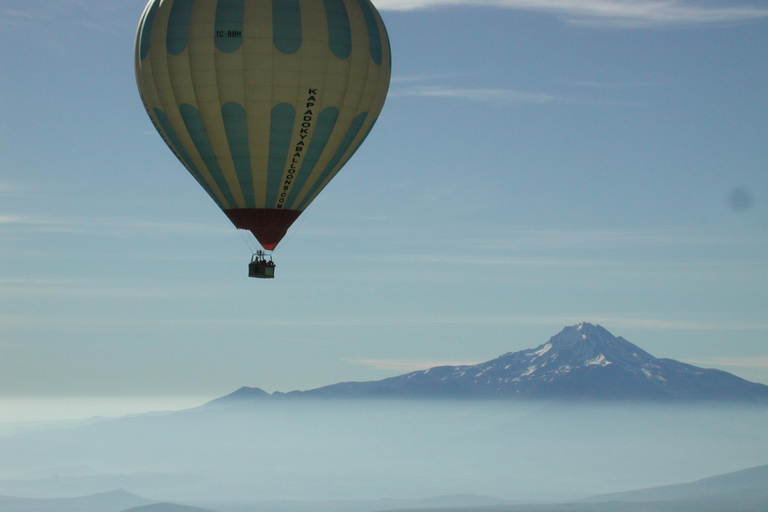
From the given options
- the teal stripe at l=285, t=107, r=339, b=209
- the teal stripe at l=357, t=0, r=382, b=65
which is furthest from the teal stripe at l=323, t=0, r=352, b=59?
the teal stripe at l=285, t=107, r=339, b=209

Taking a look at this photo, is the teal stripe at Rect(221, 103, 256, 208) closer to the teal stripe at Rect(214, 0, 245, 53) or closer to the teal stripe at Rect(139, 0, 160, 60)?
the teal stripe at Rect(214, 0, 245, 53)

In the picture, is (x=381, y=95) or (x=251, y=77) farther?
(x=381, y=95)

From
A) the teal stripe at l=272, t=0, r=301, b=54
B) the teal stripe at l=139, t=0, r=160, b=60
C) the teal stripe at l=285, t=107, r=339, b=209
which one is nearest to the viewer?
the teal stripe at l=272, t=0, r=301, b=54

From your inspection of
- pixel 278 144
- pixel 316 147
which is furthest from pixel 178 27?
pixel 316 147

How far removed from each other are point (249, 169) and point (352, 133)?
8291 millimetres

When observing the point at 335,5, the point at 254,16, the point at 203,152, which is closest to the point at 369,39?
the point at 335,5

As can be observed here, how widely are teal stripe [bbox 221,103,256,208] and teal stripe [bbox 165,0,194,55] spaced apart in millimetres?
5064

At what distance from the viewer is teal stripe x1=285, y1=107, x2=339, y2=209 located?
81938 millimetres

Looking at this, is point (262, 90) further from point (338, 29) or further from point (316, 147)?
point (338, 29)

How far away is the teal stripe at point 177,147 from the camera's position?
8231 cm

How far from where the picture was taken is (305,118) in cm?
8094

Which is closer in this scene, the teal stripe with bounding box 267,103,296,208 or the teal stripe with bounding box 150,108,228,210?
the teal stripe with bounding box 267,103,296,208

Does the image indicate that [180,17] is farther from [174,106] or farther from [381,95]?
[381,95]

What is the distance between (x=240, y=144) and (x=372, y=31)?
41.5 ft
